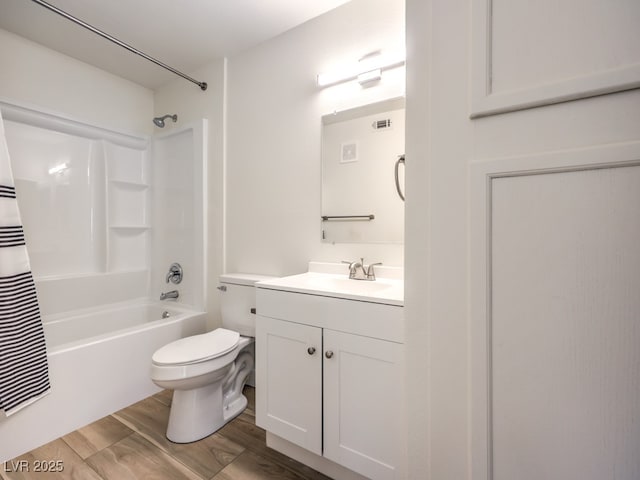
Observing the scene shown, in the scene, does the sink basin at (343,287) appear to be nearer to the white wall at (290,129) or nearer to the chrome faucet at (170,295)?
the white wall at (290,129)

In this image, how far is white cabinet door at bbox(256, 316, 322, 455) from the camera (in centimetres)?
123

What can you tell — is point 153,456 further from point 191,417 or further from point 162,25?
point 162,25

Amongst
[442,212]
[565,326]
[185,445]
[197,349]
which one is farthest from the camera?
[197,349]

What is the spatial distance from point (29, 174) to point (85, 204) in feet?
1.22

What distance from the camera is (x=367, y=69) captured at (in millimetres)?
1563

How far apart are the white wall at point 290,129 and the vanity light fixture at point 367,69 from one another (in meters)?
0.04

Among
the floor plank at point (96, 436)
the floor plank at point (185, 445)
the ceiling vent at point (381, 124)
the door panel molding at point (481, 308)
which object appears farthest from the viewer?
the ceiling vent at point (381, 124)

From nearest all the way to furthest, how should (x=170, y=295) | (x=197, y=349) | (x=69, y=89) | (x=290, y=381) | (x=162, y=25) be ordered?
(x=290, y=381)
(x=197, y=349)
(x=162, y=25)
(x=69, y=89)
(x=170, y=295)

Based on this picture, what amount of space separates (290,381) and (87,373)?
1.25 metres

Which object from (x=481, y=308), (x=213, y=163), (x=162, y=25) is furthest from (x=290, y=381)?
(x=162, y=25)

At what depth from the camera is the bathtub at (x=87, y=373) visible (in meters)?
1.45

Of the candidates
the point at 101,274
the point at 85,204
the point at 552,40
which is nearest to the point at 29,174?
the point at 85,204

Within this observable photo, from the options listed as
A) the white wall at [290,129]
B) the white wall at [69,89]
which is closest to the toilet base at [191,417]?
the white wall at [290,129]

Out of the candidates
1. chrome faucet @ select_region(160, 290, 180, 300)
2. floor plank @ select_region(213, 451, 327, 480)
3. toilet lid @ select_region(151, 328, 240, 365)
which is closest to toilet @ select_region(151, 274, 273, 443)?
toilet lid @ select_region(151, 328, 240, 365)
